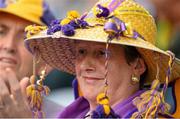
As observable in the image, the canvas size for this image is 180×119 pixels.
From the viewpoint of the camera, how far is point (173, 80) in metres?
4.62

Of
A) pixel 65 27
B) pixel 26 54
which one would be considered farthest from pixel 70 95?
pixel 65 27

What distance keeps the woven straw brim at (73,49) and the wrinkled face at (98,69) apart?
11 centimetres

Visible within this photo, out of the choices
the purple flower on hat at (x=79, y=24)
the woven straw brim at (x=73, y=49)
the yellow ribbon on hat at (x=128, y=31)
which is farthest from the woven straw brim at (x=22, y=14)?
the yellow ribbon on hat at (x=128, y=31)

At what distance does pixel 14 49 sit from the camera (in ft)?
17.4

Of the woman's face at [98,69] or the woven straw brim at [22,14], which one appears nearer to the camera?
the woman's face at [98,69]

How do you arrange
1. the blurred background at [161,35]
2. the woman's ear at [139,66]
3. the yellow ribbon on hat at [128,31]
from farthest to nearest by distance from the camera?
the blurred background at [161,35] < the woman's ear at [139,66] < the yellow ribbon on hat at [128,31]

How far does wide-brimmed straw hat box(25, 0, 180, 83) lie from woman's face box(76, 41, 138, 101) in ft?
0.33

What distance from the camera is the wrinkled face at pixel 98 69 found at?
14.0 feet

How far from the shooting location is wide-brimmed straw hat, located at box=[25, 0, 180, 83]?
414cm

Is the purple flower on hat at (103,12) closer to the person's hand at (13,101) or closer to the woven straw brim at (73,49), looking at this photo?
the woven straw brim at (73,49)

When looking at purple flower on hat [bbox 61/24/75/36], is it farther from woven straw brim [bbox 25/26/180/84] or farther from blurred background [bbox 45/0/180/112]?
blurred background [bbox 45/0/180/112]

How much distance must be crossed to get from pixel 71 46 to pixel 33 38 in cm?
27

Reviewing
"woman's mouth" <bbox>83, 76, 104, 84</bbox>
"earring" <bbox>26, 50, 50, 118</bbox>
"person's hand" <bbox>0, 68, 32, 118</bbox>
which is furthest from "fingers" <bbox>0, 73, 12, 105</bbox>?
"woman's mouth" <bbox>83, 76, 104, 84</bbox>

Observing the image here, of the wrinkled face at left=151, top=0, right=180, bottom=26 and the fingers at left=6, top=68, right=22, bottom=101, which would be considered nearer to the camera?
the fingers at left=6, top=68, right=22, bottom=101
